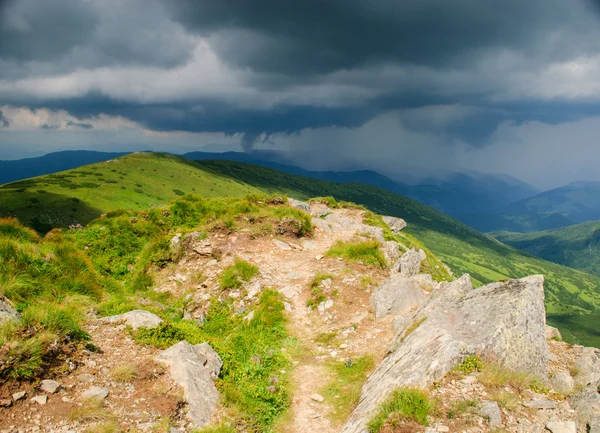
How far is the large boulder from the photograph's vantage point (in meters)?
8.52

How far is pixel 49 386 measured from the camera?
7.10 metres

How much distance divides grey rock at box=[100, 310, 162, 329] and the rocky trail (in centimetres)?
6

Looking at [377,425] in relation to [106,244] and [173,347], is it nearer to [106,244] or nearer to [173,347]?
[173,347]

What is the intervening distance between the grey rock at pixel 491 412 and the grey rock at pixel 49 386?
956cm

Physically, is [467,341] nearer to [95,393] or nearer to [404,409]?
[404,409]

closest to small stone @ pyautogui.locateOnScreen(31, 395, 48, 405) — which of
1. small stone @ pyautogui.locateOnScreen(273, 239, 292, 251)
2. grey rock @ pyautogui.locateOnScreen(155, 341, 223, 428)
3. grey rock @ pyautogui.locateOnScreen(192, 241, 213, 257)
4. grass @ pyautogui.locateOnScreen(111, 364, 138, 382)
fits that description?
grass @ pyautogui.locateOnScreen(111, 364, 138, 382)

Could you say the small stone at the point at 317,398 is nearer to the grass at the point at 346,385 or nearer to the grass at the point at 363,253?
the grass at the point at 346,385

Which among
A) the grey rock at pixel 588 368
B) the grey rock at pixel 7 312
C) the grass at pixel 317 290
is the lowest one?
the grey rock at pixel 588 368

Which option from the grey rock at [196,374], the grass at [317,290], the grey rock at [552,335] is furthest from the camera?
the grass at [317,290]

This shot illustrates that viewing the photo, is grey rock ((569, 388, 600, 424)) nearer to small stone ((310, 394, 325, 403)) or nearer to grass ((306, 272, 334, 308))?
small stone ((310, 394, 325, 403))

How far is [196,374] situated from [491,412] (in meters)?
7.57

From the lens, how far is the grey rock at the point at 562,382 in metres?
9.06

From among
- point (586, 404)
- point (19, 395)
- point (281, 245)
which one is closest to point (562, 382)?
point (586, 404)

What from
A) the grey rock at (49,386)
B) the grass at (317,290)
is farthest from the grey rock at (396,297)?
the grey rock at (49,386)
